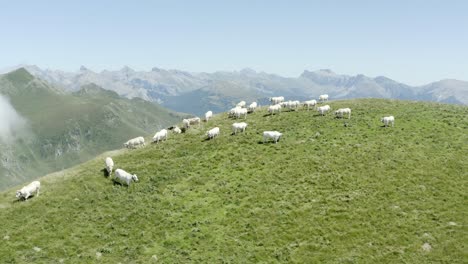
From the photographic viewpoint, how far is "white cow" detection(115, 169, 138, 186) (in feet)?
149

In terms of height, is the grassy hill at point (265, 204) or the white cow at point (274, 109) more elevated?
the white cow at point (274, 109)

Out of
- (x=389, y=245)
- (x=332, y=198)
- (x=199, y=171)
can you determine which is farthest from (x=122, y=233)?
(x=389, y=245)

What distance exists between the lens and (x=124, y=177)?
4556 centimetres

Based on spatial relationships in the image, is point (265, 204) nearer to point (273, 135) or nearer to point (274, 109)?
point (273, 135)

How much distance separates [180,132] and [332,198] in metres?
31.1

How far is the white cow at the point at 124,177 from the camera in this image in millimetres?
45375

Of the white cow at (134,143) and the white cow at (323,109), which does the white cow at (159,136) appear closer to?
the white cow at (134,143)

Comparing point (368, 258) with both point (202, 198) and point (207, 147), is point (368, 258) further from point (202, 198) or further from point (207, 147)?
point (207, 147)

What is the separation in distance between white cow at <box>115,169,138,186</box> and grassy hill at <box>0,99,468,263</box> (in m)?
0.94

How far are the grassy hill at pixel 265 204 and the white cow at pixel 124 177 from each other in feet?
3.08

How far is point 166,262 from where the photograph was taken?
107 feet

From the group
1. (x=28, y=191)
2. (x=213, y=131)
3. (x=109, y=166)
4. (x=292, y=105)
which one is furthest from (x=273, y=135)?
(x=28, y=191)

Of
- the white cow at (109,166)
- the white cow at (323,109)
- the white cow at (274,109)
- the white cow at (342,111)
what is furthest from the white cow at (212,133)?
the white cow at (342,111)

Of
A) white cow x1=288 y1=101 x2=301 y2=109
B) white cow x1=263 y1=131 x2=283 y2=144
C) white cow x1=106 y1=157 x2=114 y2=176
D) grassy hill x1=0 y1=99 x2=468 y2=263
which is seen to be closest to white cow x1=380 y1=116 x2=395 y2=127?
grassy hill x1=0 y1=99 x2=468 y2=263
